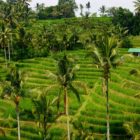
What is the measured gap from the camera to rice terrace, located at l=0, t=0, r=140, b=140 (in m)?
32.8

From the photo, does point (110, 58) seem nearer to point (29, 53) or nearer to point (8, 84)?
point (8, 84)

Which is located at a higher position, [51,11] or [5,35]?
[51,11]

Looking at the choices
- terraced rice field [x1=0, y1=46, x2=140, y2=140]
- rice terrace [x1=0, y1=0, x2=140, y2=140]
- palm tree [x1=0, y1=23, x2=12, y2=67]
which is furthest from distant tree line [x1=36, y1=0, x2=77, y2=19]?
terraced rice field [x1=0, y1=46, x2=140, y2=140]

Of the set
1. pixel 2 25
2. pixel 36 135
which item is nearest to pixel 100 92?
pixel 36 135

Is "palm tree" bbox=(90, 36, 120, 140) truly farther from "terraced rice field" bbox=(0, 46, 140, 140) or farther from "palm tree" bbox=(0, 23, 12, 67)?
"palm tree" bbox=(0, 23, 12, 67)

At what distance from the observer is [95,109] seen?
4597 centimetres

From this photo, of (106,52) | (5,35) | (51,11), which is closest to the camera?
(106,52)

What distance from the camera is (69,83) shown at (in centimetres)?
3278

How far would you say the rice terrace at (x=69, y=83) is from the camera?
32.8m

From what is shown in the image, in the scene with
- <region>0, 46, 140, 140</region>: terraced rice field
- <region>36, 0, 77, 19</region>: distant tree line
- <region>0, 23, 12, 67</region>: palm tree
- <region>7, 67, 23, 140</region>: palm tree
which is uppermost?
<region>36, 0, 77, 19</region>: distant tree line

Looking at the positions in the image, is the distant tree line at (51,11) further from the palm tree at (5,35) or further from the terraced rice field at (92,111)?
the terraced rice field at (92,111)

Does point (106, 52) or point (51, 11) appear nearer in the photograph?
point (106, 52)

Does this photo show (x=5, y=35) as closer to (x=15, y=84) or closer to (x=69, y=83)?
(x=15, y=84)

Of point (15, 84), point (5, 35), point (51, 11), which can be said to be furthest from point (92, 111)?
point (51, 11)
